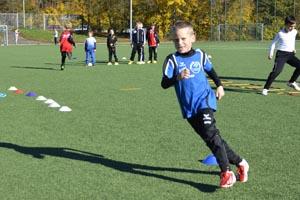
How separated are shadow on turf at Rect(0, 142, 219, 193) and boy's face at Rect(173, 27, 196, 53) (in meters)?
1.43

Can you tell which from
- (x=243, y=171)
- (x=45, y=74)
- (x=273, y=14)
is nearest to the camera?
(x=243, y=171)

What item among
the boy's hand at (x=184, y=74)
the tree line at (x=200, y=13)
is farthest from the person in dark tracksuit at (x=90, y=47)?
the tree line at (x=200, y=13)

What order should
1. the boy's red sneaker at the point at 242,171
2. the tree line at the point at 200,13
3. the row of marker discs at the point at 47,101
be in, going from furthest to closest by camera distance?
the tree line at the point at 200,13
the row of marker discs at the point at 47,101
the boy's red sneaker at the point at 242,171

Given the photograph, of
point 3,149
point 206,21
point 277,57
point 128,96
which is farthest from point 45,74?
point 206,21

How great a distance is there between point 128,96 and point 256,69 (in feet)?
29.6

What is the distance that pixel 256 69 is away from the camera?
20375 millimetres

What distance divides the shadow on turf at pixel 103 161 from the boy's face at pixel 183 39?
143 cm

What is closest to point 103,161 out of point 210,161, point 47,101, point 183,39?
point 210,161

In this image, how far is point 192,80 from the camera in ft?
17.4

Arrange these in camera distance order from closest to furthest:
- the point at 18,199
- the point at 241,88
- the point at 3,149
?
the point at 18,199 → the point at 3,149 → the point at 241,88

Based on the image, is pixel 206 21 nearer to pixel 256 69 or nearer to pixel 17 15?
pixel 17 15

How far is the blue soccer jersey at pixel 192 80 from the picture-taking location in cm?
529

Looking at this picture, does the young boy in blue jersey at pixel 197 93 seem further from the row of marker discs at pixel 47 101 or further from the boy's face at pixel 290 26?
the boy's face at pixel 290 26

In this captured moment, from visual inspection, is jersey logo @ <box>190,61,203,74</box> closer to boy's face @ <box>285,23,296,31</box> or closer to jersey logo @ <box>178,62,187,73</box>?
jersey logo @ <box>178,62,187,73</box>
